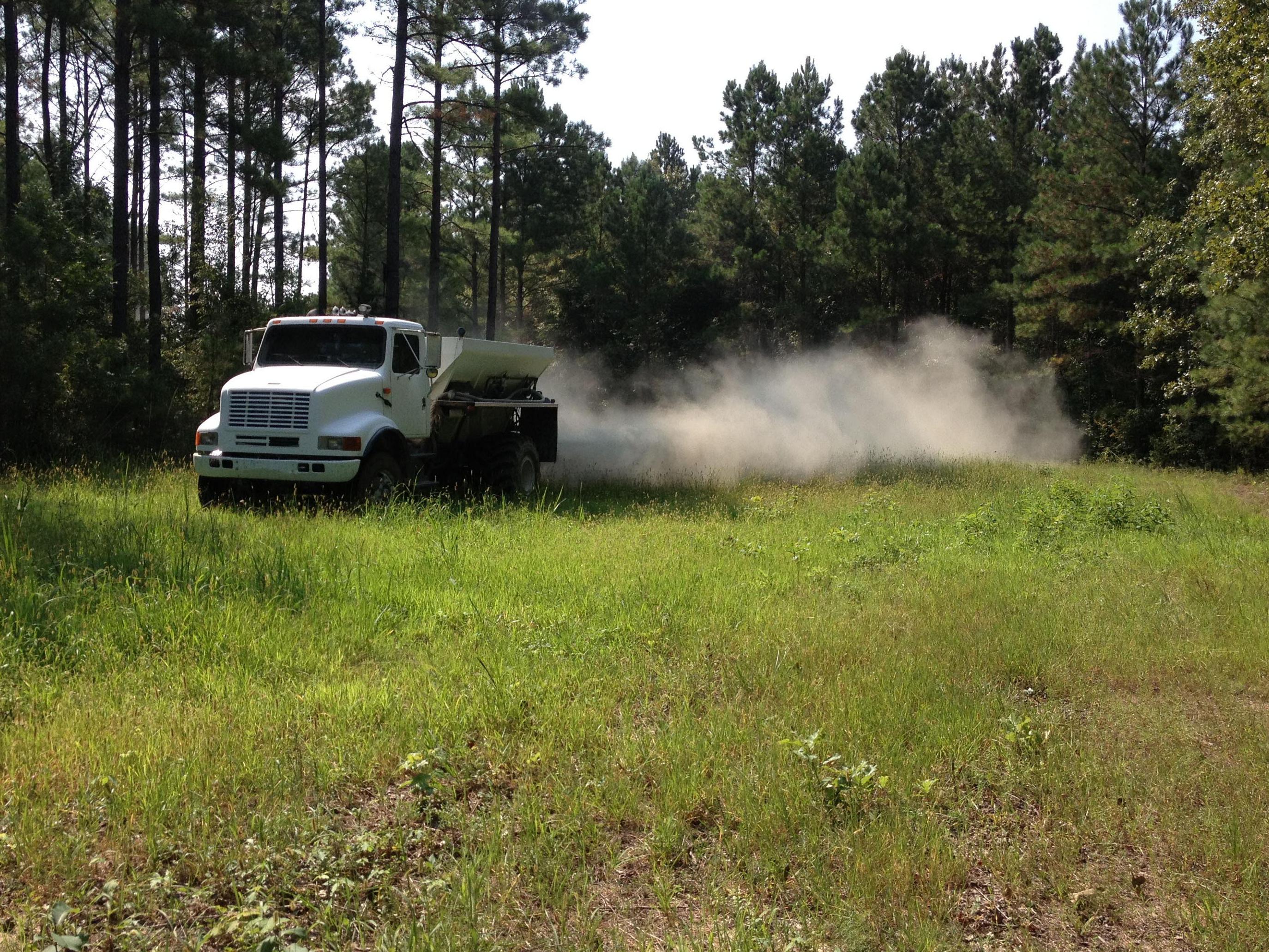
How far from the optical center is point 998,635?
7121 millimetres

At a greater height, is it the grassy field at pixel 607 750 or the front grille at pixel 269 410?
the front grille at pixel 269 410

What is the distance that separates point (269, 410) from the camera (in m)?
11.8

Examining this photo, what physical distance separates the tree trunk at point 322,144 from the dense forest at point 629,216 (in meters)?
0.16

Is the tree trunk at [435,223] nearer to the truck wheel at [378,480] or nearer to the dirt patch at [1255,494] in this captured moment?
the truck wheel at [378,480]

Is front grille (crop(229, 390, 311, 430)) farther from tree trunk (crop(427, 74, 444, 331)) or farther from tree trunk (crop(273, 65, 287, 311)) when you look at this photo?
tree trunk (crop(427, 74, 444, 331))

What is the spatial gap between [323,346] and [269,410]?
157 centimetres

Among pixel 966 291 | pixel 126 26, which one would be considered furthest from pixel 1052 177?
pixel 126 26

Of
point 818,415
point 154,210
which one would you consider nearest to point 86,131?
point 154,210

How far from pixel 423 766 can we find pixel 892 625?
4.26 meters

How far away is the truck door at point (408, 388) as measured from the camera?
42.2ft

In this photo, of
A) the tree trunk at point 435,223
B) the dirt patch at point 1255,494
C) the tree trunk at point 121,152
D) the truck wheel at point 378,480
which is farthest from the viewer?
the tree trunk at point 435,223

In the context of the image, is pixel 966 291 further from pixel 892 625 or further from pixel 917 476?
pixel 892 625

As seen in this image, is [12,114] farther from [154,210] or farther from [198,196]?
[198,196]

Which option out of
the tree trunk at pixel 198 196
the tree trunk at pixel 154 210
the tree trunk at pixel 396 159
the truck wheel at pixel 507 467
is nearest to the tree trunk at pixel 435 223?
the tree trunk at pixel 396 159
